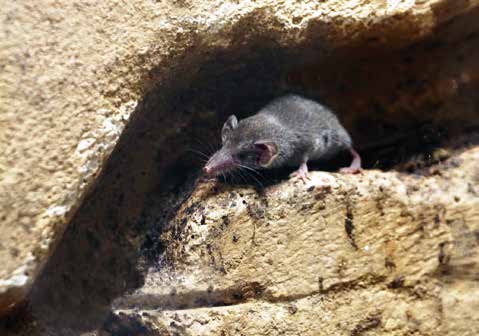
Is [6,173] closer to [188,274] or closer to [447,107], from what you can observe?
[188,274]

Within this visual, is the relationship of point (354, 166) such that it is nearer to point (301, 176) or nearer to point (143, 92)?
point (301, 176)

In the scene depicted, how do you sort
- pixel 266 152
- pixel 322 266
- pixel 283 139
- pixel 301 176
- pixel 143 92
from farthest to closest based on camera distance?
1. pixel 283 139
2. pixel 266 152
3. pixel 301 176
4. pixel 322 266
5. pixel 143 92

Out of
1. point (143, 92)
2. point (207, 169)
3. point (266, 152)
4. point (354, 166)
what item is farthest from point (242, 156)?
point (143, 92)

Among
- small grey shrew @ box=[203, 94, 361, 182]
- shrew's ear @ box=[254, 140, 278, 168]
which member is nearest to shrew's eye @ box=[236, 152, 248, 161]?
small grey shrew @ box=[203, 94, 361, 182]

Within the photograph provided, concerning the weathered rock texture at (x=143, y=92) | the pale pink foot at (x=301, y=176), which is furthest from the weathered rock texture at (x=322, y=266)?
the weathered rock texture at (x=143, y=92)

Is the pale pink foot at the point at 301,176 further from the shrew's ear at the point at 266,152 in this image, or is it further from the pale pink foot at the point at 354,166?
the pale pink foot at the point at 354,166

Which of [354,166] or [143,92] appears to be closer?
[143,92]

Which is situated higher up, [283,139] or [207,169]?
[283,139]

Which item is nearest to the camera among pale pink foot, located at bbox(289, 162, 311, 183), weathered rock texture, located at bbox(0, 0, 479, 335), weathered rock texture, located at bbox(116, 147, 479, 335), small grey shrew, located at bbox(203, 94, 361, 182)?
weathered rock texture, located at bbox(0, 0, 479, 335)

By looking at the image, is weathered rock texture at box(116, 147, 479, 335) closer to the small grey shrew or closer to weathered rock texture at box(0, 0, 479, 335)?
the small grey shrew
